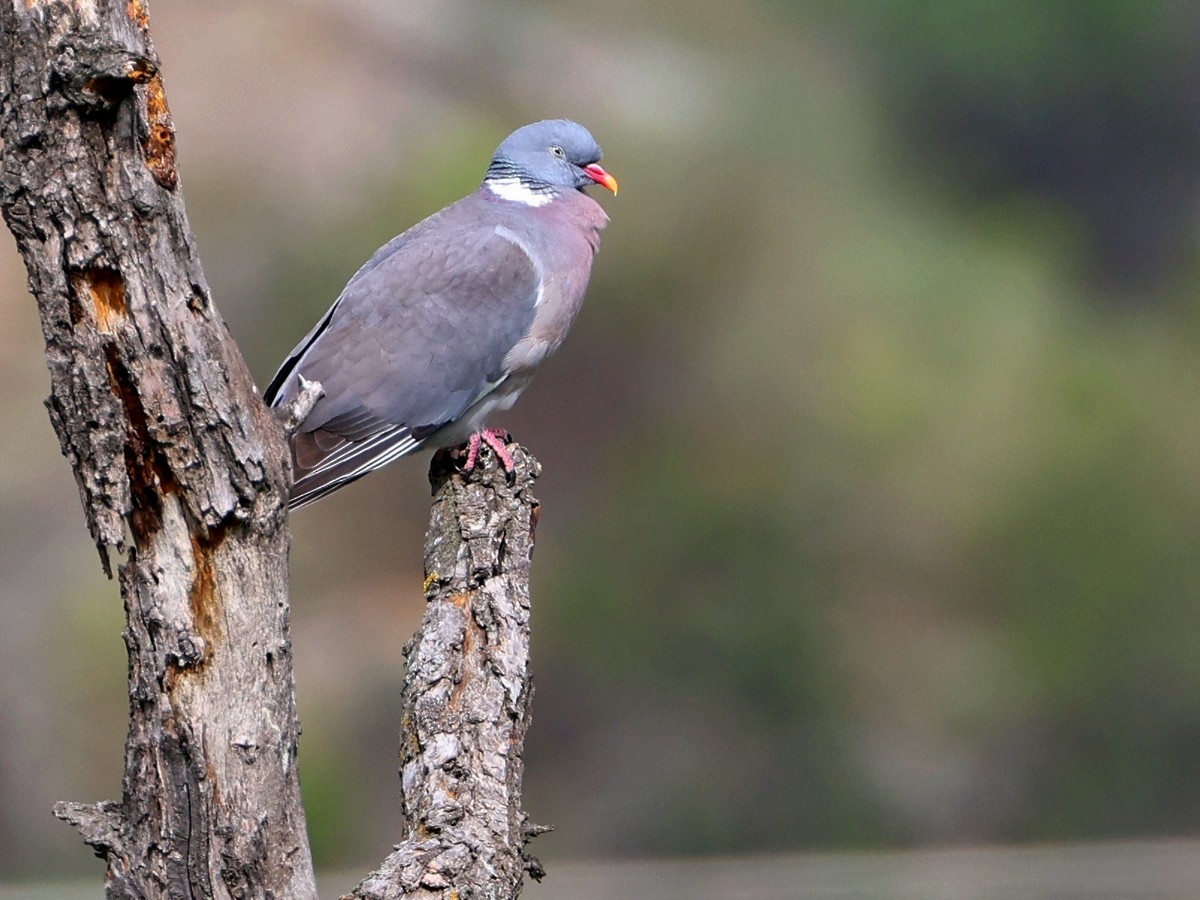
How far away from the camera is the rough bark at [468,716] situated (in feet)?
5.85

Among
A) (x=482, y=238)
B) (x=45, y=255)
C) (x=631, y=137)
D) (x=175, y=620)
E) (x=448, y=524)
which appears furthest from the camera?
(x=631, y=137)

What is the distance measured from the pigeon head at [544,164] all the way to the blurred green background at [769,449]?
176 centimetres

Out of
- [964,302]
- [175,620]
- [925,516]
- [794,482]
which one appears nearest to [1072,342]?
[964,302]

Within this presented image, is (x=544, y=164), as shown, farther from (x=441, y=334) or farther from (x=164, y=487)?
(x=164, y=487)

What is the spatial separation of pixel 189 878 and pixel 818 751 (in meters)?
4.12

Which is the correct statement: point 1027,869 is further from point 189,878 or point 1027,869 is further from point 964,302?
point 189,878

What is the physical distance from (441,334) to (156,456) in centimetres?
142

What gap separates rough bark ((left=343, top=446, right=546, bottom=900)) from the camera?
1.78 metres

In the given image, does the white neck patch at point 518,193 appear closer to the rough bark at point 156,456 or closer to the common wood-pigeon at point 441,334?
the common wood-pigeon at point 441,334

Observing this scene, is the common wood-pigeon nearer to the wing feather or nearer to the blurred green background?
the wing feather

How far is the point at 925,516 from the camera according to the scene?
5.36m

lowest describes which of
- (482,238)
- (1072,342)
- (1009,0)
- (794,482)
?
(482,238)

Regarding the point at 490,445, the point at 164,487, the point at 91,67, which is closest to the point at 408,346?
the point at 490,445

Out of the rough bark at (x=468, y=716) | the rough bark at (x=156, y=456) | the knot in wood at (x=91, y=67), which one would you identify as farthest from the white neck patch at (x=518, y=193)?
the knot in wood at (x=91, y=67)
